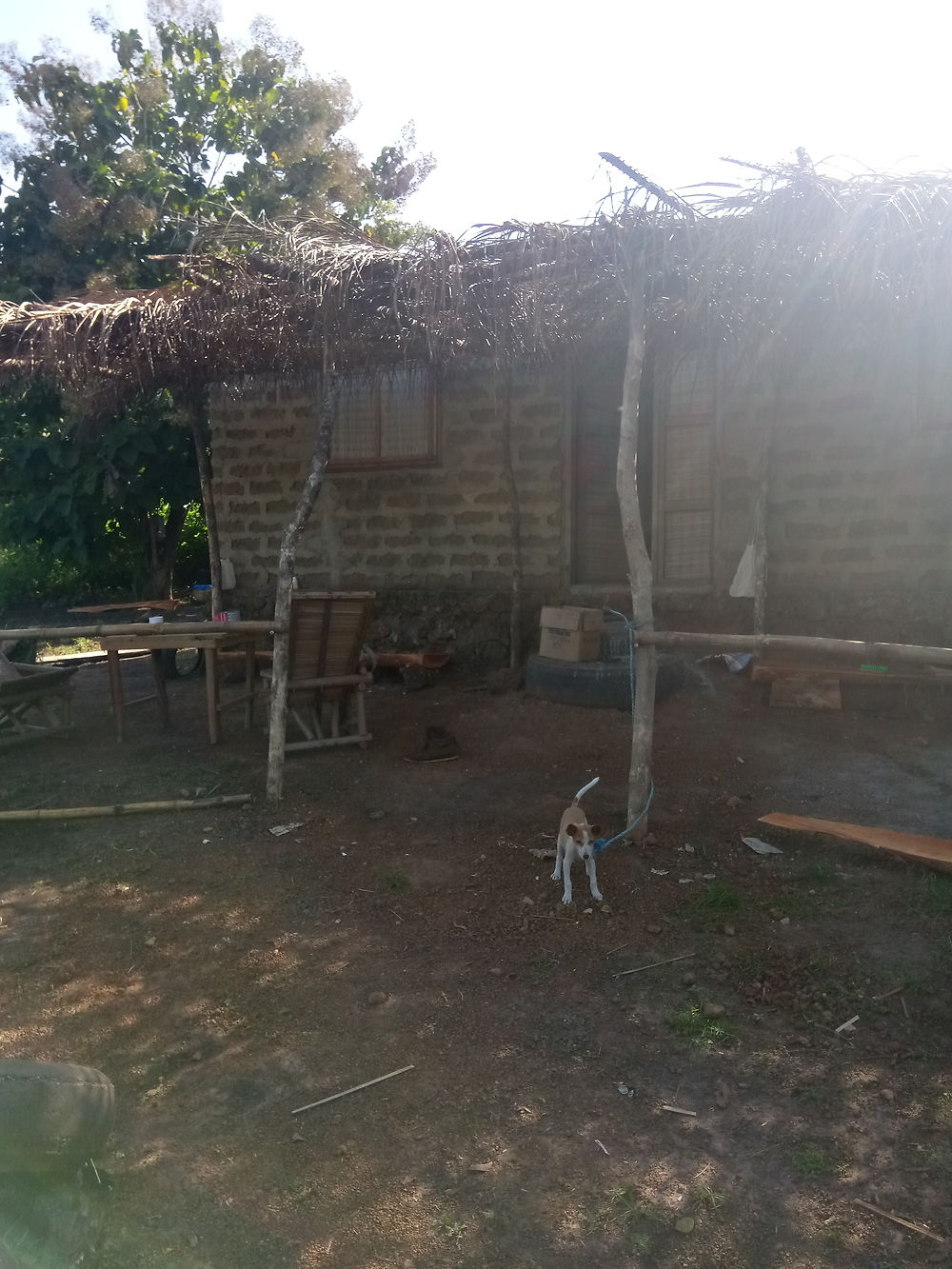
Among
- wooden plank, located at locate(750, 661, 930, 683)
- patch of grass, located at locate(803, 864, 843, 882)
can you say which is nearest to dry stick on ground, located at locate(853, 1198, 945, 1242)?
patch of grass, located at locate(803, 864, 843, 882)

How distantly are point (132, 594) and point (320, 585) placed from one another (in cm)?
737

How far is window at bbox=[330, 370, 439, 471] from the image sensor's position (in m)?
8.88

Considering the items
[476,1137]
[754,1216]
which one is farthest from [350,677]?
[754,1216]

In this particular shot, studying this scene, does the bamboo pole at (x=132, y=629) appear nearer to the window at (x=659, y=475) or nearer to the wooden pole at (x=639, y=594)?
the wooden pole at (x=639, y=594)

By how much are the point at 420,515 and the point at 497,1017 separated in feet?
19.7

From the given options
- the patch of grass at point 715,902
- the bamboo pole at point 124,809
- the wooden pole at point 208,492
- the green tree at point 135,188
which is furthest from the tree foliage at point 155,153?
the patch of grass at point 715,902

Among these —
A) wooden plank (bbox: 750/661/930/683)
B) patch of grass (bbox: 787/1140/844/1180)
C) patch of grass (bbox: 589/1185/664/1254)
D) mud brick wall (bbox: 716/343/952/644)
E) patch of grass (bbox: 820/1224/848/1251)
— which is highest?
mud brick wall (bbox: 716/343/952/644)

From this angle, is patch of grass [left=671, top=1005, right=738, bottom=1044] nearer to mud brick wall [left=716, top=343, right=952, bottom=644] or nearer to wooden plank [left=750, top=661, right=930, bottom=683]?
wooden plank [left=750, top=661, right=930, bottom=683]

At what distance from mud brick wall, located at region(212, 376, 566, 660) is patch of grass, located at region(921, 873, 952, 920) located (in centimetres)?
461

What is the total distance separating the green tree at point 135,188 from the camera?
41.2 feet

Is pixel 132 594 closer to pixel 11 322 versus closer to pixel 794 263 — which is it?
pixel 11 322

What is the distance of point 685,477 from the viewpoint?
26.6 ft

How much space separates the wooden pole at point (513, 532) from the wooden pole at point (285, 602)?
8.56 feet

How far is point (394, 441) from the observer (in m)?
9.12
